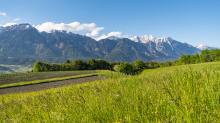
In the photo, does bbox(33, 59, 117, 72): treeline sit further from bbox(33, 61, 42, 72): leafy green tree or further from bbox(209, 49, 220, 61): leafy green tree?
bbox(209, 49, 220, 61): leafy green tree

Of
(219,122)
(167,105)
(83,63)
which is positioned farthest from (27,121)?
(83,63)

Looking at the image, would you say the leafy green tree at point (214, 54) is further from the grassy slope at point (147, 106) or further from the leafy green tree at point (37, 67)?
the leafy green tree at point (37, 67)

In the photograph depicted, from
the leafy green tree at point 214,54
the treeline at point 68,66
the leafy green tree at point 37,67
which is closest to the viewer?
the leafy green tree at point 37,67

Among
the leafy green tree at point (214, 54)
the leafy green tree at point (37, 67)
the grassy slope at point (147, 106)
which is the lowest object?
the leafy green tree at point (37, 67)

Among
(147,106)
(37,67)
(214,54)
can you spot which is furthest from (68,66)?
(214,54)

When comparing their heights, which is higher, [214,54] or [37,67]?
[214,54]

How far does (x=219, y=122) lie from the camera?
1632 mm

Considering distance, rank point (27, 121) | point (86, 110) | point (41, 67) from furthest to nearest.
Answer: point (41, 67), point (27, 121), point (86, 110)

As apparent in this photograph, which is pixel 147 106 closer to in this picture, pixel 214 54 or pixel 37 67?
pixel 37 67

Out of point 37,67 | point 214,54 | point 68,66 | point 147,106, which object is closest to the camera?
point 147,106

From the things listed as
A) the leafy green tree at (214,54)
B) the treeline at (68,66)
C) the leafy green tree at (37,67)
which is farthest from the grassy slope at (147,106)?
the leafy green tree at (214,54)

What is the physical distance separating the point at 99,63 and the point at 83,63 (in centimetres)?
1919

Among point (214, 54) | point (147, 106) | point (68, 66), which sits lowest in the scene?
point (68, 66)

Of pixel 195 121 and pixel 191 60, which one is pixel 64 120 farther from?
pixel 191 60
